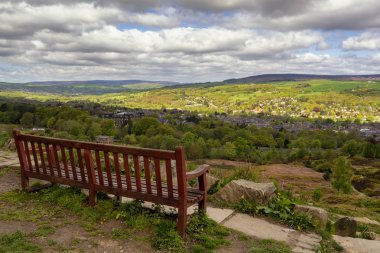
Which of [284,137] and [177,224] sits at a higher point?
[177,224]

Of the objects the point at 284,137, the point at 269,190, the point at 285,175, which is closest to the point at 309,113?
the point at 284,137

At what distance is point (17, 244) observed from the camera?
15.8 ft

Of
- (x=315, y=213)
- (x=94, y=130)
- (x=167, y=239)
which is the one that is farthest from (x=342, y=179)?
(x=94, y=130)

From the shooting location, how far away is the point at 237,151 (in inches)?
2918

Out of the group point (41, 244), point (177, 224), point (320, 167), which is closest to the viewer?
point (41, 244)

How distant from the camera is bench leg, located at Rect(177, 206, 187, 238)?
203 inches

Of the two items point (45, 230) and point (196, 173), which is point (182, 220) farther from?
point (45, 230)

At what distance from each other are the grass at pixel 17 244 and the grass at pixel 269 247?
125 inches

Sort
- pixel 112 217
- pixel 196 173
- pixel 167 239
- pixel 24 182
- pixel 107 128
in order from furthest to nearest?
pixel 107 128
pixel 24 182
pixel 112 217
pixel 196 173
pixel 167 239

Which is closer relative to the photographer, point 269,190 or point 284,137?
point 269,190

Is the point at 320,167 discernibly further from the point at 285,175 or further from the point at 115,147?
the point at 115,147

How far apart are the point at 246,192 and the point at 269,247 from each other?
1996 millimetres

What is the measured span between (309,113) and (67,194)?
193700 millimetres

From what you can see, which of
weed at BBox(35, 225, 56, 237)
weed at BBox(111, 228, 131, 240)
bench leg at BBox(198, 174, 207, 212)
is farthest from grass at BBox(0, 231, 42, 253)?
Result: bench leg at BBox(198, 174, 207, 212)
